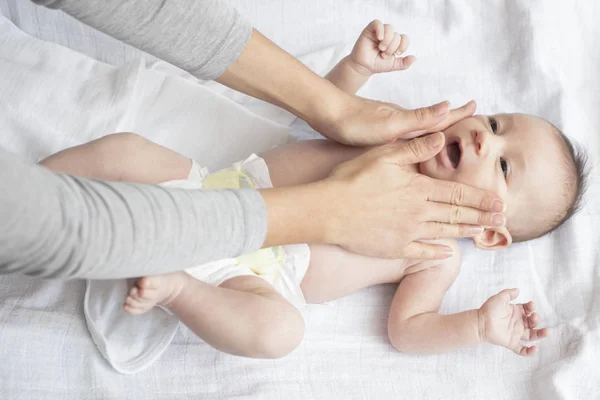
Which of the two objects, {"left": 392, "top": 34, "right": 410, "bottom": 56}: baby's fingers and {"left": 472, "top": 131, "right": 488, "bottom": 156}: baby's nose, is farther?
{"left": 392, "top": 34, "right": 410, "bottom": 56}: baby's fingers

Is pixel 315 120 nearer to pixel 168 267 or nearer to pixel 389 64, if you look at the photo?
pixel 389 64

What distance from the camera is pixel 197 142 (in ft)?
4.77

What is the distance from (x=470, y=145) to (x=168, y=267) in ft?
2.30

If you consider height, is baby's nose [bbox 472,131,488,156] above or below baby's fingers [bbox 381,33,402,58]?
below

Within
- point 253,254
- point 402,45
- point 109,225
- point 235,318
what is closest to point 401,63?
point 402,45

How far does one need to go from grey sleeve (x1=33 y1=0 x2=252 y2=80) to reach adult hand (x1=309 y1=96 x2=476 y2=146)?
0.24 meters

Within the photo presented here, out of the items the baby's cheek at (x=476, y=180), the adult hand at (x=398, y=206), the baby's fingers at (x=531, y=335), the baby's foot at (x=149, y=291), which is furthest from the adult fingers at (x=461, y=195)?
the baby's foot at (x=149, y=291)

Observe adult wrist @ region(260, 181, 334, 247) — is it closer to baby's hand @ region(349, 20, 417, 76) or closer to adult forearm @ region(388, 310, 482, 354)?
adult forearm @ region(388, 310, 482, 354)

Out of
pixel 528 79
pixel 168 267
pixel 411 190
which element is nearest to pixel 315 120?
pixel 411 190

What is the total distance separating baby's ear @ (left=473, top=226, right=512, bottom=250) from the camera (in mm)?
1301

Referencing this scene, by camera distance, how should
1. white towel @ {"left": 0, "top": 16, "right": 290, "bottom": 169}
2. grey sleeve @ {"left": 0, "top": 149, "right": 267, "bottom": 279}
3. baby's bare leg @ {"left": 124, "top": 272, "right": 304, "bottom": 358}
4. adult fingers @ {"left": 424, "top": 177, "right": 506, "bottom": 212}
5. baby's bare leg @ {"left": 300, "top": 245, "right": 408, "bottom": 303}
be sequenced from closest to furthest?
grey sleeve @ {"left": 0, "top": 149, "right": 267, "bottom": 279}, baby's bare leg @ {"left": 124, "top": 272, "right": 304, "bottom": 358}, adult fingers @ {"left": 424, "top": 177, "right": 506, "bottom": 212}, baby's bare leg @ {"left": 300, "top": 245, "right": 408, "bottom": 303}, white towel @ {"left": 0, "top": 16, "right": 290, "bottom": 169}

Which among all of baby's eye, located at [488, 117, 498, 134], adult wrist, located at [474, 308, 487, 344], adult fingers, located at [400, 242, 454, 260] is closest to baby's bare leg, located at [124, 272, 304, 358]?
adult fingers, located at [400, 242, 454, 260]

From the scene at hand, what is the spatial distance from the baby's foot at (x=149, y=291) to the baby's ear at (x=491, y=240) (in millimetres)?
634

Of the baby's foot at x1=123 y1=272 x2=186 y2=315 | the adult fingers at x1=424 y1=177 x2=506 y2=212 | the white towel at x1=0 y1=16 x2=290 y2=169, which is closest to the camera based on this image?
the baby's foot at x1=123 y1=272 x2=186 y2=315
